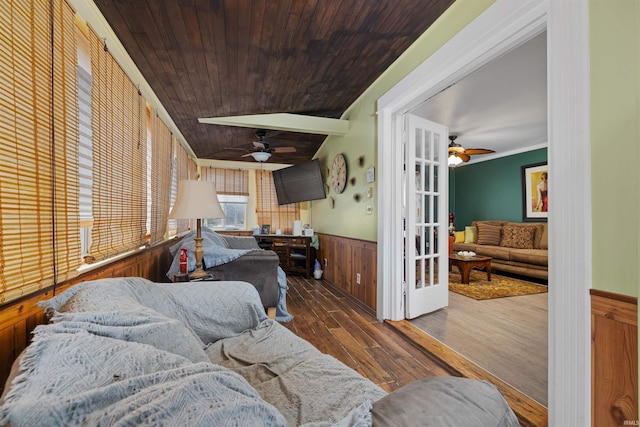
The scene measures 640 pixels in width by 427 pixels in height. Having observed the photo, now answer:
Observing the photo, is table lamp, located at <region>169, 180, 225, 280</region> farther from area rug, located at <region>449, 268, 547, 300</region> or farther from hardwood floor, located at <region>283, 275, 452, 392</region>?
area rug, located at <region>449, 268, 547, 300</region>

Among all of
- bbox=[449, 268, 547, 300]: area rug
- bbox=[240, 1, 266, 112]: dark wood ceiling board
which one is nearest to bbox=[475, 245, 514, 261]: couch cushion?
bbox=[449, 268, 547, 300]: area rug

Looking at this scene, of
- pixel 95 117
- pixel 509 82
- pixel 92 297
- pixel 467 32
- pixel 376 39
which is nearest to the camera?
pixel 92 297

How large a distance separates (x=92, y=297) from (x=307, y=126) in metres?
3.21

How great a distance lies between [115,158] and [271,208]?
436cm

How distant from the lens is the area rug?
3.87 meters

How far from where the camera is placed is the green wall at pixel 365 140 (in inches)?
77.9

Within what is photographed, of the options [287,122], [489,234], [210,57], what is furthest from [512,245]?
[210,57]

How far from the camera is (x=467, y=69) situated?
6.37ft

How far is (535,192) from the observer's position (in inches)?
212

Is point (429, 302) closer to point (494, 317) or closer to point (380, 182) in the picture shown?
point (494, 317)

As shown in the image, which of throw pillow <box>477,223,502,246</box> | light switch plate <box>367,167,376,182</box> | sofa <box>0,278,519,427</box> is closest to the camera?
sofa <box>0,278,519,427</box>

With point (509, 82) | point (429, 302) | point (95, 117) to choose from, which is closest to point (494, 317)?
point (429, 302)

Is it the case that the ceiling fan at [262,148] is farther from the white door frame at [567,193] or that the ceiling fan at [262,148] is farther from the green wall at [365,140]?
the white door frame at [567,193]

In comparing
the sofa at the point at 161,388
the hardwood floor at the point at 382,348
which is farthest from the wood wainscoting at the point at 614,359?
the sofa at the point at 161,388
